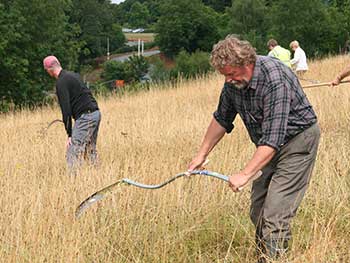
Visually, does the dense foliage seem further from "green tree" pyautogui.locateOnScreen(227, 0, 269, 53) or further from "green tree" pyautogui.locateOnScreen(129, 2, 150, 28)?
"green tree" pyautogui.locateOnScreen(129, 2, 150, 28)

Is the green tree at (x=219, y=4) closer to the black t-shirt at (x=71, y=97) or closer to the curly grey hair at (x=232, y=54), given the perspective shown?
the black t-shirt at (x=71, y=97)

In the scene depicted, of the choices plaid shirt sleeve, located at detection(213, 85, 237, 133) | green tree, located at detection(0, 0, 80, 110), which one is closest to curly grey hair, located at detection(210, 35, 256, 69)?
plaid shirt sleeve, located at detection(213, 85, 237, 133)

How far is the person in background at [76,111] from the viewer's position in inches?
261

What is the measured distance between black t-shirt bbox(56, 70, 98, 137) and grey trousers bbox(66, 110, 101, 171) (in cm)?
8

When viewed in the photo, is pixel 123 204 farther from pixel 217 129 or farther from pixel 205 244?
pixel 217 129

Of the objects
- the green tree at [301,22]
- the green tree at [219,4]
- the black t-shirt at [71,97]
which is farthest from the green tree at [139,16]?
the black t-shirt at [71,97]

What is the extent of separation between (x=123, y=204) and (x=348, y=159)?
238 cm

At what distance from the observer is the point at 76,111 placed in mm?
6832

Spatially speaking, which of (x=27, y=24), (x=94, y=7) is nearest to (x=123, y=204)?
(x=27, y=24)

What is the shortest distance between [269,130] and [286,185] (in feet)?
1.51

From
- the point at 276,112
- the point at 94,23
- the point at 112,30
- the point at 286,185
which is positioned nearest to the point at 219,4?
the point at 112,30

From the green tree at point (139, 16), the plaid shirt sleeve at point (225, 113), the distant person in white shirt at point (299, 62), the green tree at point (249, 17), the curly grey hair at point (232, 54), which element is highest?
the curly grey hair at point (232, 54)

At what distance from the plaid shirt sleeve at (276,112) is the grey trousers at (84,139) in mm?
3418

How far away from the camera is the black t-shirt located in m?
6.64
